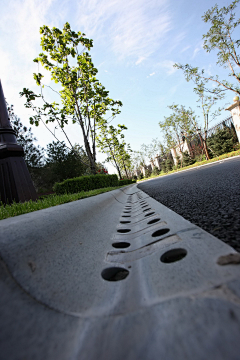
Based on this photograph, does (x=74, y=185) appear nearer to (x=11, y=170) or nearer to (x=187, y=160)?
(x=11, y=170)

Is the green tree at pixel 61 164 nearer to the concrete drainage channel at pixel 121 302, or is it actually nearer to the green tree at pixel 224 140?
the green tree at pixel 224 140

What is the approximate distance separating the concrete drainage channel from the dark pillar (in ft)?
11.6

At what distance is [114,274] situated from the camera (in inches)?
28.2

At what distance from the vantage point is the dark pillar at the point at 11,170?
12.5 ft

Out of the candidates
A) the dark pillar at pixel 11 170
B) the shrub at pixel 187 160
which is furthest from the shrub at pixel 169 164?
the dark pillar at pixel 11 170

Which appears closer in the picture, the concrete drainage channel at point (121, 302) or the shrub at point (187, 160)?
the concrete drainage channel at point (121, 302)

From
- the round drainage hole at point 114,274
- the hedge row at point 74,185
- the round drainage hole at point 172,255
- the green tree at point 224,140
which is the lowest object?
the round drainage hole at point 114,274

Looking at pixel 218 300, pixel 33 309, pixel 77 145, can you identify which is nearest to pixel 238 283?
pixel 218 300

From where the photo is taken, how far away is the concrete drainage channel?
1.05 ft

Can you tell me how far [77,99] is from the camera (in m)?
9.54

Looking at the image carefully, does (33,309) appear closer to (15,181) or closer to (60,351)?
(60,351)

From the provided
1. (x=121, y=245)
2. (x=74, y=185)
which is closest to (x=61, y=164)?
(x=74, y=185)

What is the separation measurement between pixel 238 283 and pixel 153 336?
0.66 feet

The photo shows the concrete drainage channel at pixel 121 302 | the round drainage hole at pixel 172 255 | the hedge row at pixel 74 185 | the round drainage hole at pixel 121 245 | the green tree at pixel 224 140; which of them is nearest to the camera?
the concrete drainage channel at pixel 121 302
